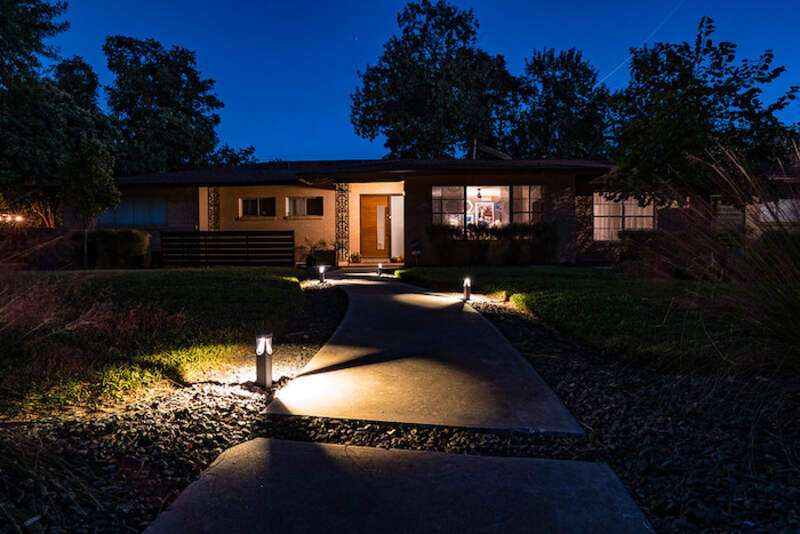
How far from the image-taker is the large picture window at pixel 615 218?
49.8 feet

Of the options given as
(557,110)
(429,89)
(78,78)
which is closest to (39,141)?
(78,78)

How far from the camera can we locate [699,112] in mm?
9062

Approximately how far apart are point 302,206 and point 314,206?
1.40 feet

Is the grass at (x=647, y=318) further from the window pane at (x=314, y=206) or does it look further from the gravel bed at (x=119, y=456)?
the window pane at (x=314, y=206)

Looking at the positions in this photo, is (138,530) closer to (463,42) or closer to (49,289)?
(49,289)

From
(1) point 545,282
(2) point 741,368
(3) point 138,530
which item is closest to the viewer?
(3) point 138,530

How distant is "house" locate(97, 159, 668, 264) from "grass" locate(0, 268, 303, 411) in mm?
7920

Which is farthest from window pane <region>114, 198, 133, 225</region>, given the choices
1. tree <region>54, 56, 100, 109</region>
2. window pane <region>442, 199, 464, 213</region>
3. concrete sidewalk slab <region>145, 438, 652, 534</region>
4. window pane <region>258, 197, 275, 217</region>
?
concrete sidewalk slab <region>145, 438, 652, 534</region>

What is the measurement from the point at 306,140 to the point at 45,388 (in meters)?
158

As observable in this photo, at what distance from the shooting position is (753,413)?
250 cm

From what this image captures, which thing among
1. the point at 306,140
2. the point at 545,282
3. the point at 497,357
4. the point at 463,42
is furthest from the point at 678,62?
the point at 306,140

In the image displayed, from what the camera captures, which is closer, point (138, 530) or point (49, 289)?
point (138, 530)

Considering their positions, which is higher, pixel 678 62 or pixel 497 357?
pixel 678 62

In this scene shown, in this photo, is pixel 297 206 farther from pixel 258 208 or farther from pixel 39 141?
pixel 39 141
